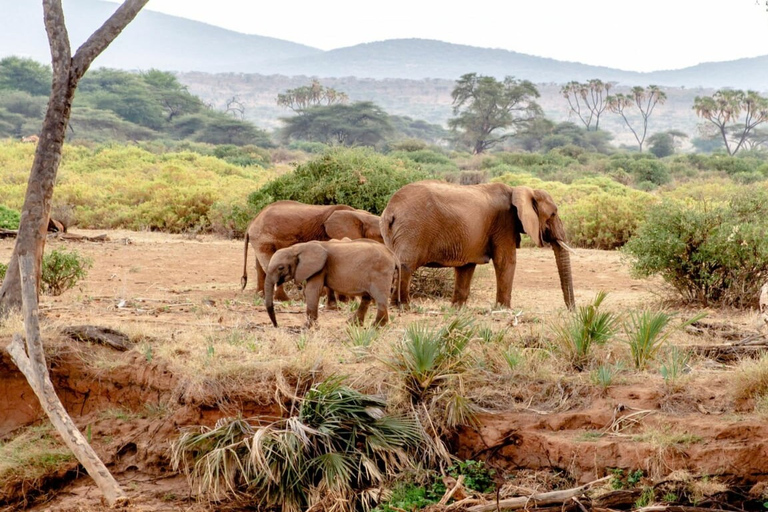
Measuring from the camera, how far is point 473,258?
11.0m

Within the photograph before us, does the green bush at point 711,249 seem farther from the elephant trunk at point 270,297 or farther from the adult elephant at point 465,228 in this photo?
the elephant trunk at point 270,297

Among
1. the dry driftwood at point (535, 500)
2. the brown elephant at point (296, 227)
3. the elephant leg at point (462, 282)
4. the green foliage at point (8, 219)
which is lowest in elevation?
the green foliage at point (8, 219)

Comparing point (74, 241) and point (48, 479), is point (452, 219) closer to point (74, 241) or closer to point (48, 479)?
point (48, 479)

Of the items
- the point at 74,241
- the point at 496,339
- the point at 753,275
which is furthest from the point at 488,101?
the point at 496,339

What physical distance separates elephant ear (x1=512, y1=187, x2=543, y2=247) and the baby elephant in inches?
103

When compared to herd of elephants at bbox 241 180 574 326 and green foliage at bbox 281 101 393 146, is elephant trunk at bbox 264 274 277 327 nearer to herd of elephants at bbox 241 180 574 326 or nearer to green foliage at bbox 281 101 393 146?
herd of elephants at bbox 241 180 574 326

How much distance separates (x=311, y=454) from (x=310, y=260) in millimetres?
2392

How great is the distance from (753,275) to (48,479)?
7.90 metres

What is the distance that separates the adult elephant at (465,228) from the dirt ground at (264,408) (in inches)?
24.7

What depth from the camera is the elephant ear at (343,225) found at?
1106cm

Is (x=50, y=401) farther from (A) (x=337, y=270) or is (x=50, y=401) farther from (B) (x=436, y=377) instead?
(A) (x=337, y=270)

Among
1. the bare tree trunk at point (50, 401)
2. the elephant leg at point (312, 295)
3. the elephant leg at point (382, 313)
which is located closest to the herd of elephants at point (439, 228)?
the elephant leg at point (382, 313)

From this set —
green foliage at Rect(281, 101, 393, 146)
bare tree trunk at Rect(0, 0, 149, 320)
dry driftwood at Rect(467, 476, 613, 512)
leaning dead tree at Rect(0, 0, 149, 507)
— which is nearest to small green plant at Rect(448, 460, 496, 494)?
dry driftwood at Rect(467, 476, 613, 512)

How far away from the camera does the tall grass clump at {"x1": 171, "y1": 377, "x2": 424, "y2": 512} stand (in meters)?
6.28
